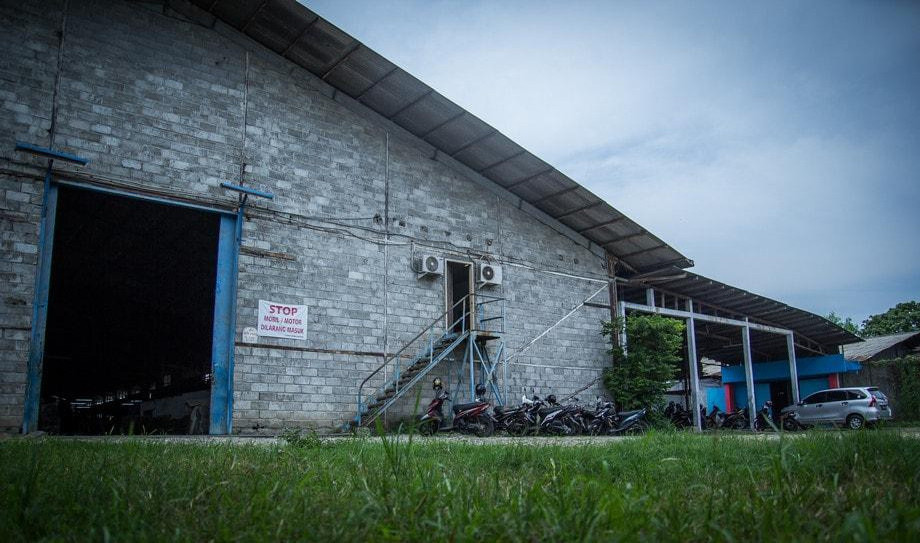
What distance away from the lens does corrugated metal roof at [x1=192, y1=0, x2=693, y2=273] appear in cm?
1276

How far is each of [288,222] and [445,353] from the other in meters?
4.07

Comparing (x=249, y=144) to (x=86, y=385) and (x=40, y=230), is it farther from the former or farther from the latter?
(x=86, y=385)

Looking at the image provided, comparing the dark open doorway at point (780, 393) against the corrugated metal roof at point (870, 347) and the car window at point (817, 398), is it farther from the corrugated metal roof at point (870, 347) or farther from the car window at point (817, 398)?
the car window at point (817, 398)

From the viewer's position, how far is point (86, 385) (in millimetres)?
28141

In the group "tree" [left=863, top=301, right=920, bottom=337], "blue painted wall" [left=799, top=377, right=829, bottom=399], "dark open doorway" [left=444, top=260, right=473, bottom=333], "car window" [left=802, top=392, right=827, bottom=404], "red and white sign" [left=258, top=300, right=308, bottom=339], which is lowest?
"car window" [left=802, top=392, right=827, bottom=404]

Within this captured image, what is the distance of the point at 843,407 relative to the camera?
19.3 m

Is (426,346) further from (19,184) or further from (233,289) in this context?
(19,184)

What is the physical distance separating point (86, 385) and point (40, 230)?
20.7 meters

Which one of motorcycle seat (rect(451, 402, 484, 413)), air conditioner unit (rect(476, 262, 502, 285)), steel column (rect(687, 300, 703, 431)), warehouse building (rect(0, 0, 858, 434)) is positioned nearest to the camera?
warehouse building (rect(0, 0, 858, 434))

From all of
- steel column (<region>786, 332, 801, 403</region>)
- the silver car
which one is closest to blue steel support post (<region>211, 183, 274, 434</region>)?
the silver car

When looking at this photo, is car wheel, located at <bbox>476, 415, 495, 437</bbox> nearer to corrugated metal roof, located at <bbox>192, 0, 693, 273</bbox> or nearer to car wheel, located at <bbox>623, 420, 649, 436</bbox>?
car wheel, located at <bbox>623, 420, 649, 436</bbox>

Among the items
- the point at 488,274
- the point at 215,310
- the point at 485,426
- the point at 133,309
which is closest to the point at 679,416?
the point at 488,274

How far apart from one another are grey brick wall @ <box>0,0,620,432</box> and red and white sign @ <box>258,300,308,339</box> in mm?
146

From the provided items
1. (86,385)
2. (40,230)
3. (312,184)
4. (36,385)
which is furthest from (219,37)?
(86,385)
